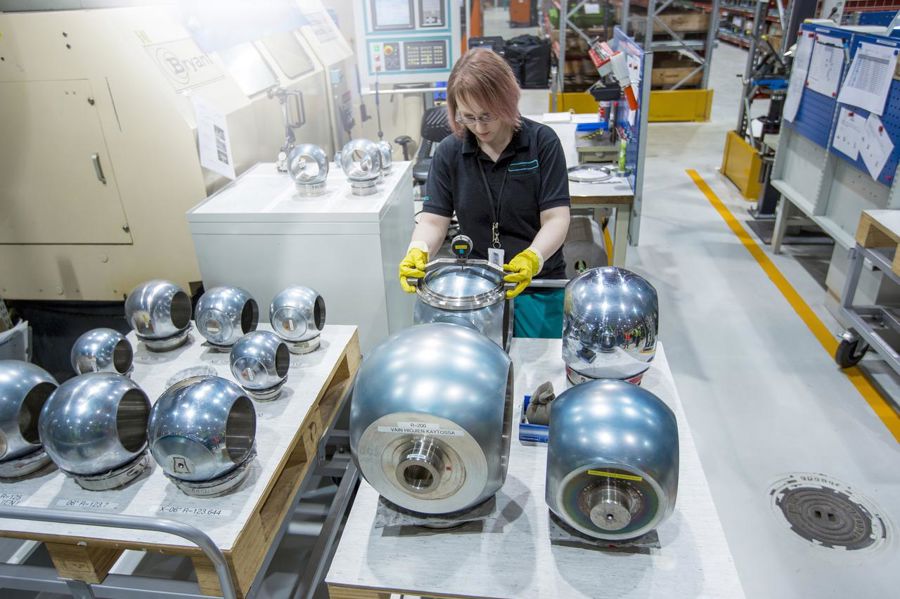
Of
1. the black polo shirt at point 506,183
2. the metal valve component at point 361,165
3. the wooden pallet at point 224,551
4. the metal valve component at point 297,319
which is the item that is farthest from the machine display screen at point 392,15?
the wooden pallet at point 224,551

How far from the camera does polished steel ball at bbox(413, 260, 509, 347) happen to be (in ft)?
5.12

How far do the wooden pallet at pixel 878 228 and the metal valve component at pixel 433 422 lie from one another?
9.09ft

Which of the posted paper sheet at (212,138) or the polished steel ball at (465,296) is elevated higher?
the posted paper sheet at (212,138)

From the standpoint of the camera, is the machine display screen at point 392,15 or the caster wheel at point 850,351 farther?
the machine display screen at point 392,15

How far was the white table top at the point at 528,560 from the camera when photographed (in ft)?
3.86

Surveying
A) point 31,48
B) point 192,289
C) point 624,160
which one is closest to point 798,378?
point 624,160

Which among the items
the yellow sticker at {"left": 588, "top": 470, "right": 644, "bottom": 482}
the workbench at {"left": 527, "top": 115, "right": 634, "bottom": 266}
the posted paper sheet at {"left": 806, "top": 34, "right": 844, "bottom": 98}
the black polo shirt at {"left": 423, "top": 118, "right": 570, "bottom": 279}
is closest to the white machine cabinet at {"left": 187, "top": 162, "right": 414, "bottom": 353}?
the black polo shirt at {"left": 423, "top": 118, "right": 570, "bottom": 279}

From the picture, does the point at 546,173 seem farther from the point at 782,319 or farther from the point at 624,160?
the point at 782,319

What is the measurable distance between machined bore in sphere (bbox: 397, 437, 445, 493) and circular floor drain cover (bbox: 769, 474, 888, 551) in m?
1.98

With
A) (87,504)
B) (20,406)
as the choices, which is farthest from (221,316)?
(87,504)

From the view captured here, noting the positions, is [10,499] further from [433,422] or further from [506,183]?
[506,183]

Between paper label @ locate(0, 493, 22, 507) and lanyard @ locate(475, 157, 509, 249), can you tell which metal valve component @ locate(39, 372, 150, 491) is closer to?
paper label @ locate(0, 493, 22, 507)

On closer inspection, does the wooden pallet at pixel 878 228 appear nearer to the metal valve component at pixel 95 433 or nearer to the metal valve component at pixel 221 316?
the metal valve component at pixel 221 316

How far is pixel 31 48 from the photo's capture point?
2.67 meters
